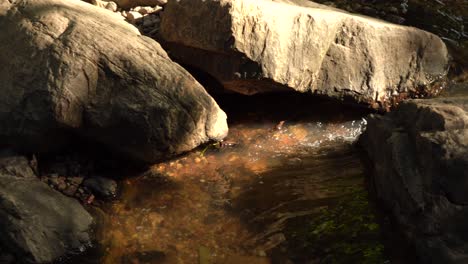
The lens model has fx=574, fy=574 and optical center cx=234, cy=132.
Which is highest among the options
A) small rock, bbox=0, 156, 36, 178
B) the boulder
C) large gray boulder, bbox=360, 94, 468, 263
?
large gray boulder, bbox=360, 94, 468, 263

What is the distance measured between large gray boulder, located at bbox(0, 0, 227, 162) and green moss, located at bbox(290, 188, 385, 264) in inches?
44.7

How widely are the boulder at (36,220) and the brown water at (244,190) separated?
0.71 ft

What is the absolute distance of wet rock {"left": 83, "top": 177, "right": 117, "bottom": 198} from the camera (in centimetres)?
437

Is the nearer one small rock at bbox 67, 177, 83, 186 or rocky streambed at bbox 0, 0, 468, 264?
rocky streambed at bbox 0, 0, 468, 264

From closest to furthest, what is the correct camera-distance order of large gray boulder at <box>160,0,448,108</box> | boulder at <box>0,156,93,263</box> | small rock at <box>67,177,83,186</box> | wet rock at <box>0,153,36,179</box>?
boulder at <box>0,156,93,263</box>
wet rock at <box>0,153,36,179</box>
small rock at <box>67,177,83,186</box>
large gray boulder at <box>160,0,448,108</box>

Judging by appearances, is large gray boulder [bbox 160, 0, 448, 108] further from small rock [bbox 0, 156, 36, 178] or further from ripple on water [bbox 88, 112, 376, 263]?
small rock [bbox 0, 156, 36, 178]

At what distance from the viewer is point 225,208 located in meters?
4.33

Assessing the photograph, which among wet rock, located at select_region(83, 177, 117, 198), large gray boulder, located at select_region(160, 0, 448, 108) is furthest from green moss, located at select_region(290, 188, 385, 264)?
wet rock, located at select_region(83, 177, 117, 198)

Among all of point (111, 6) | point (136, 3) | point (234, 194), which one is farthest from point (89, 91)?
point (136, 3)

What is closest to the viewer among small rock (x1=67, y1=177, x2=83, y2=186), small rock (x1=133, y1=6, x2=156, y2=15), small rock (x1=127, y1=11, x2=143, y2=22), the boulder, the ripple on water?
the boulder

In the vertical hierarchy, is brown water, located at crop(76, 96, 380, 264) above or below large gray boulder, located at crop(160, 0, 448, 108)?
below

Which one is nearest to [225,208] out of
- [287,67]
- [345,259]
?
[345,259]

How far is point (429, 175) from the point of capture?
380cm

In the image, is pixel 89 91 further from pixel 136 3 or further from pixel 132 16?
pixel 136 3
